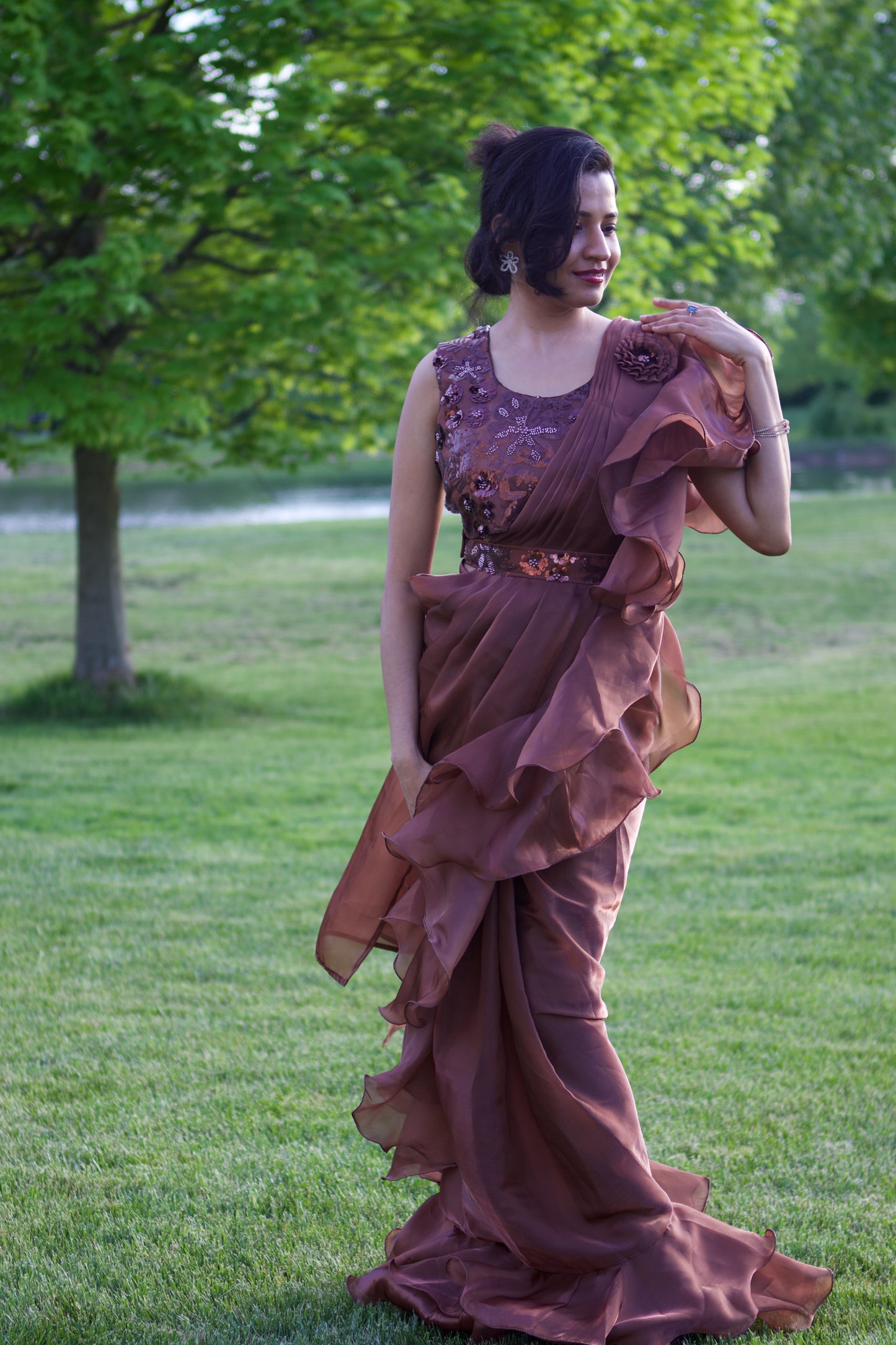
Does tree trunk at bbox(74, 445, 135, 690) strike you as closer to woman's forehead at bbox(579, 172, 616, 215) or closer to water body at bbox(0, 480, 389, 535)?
woman's forehead at bbox(579, 172, 616, 215)

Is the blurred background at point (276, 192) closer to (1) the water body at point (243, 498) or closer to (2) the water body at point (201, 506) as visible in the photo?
(1) the water body at point (243, 498)

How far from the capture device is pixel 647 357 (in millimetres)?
2660

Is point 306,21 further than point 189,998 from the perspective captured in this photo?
Yes

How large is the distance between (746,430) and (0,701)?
376 inches

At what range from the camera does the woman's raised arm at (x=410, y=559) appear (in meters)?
2.81

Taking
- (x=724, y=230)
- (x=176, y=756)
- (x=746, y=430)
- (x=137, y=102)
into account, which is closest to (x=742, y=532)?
(x=746, y=430)

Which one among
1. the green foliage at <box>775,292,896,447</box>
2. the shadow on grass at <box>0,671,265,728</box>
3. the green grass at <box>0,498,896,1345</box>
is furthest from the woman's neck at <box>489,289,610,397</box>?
the green foliage at <box>775,292,896,447</box>

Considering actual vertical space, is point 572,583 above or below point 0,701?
above

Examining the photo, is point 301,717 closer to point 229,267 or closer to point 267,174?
point 229,267

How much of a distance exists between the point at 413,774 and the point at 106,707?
8.48 meters

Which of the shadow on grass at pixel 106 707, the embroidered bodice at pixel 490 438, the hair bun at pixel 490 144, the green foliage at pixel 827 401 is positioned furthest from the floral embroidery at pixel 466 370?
the green foliage at pixel 827 401

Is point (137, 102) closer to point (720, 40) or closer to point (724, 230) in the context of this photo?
point (720, 40)

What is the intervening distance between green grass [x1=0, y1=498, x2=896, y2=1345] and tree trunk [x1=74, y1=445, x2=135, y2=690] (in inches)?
26.6

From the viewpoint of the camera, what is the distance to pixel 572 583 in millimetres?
2662
